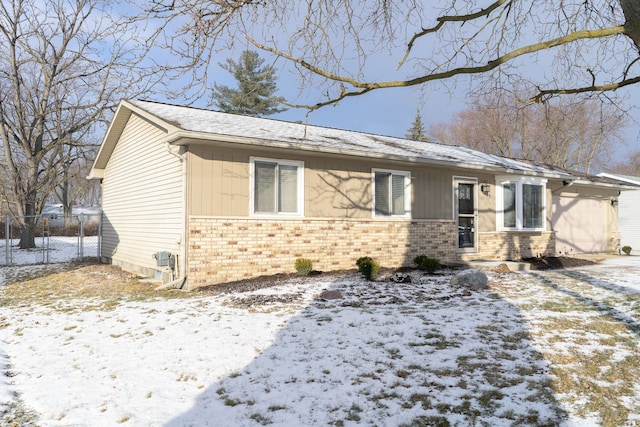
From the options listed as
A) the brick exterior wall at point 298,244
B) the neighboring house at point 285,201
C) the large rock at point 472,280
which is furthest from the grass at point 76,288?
the large rock at point 472,280

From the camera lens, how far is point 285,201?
372 inches

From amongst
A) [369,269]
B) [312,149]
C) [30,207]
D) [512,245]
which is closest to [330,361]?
[369,269]

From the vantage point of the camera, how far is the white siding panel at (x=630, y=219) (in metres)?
20.8

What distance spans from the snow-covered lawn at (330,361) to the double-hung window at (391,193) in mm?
4056

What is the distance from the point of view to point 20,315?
6.70 m

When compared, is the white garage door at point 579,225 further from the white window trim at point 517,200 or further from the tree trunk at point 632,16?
the tree trunk at point 632,16

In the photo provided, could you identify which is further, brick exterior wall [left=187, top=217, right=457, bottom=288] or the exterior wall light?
the exterior wall light

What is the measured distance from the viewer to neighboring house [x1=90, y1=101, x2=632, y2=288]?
8.52 meters

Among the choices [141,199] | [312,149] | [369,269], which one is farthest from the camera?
[141,199]

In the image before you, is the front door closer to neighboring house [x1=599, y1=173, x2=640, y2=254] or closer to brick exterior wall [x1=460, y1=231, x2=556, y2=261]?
brick exterior wall [x1=460, y1=231, x2=556, y2=261]

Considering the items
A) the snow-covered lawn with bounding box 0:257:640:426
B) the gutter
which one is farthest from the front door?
the snow-covered lawn with bounding box 0:257:640:426

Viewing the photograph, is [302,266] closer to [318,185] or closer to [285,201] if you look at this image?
[285,201]

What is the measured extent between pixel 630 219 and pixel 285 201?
19914 millimetres

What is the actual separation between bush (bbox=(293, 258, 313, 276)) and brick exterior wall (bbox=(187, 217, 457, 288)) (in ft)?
0.66
